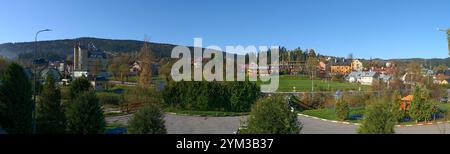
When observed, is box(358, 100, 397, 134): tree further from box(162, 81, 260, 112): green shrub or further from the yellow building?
the yellow building

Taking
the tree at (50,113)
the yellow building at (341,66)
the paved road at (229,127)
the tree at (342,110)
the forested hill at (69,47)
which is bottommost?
the paved road at (229,127)

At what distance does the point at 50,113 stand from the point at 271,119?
9510 millimetres

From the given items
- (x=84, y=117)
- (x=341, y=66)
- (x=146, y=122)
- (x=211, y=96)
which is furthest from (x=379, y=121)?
(x=341, y=66)

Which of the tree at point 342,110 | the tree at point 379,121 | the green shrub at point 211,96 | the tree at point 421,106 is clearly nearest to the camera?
the tree at point 379,121

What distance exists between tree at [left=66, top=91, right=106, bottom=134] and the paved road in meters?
7.13

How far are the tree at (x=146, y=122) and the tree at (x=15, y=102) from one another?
20.3ft

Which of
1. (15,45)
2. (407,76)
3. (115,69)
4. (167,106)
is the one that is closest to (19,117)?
(167,106)

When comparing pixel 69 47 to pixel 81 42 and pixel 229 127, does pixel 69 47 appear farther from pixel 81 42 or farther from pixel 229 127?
pixel 229 127

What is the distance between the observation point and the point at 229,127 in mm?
20062

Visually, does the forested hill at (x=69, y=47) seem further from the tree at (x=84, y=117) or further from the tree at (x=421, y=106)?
the tree at (x=84, y=117)

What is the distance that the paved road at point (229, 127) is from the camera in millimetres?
18406

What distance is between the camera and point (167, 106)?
3011cm

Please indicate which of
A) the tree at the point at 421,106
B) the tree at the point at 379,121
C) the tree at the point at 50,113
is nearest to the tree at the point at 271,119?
the tree at the point at 379,121
